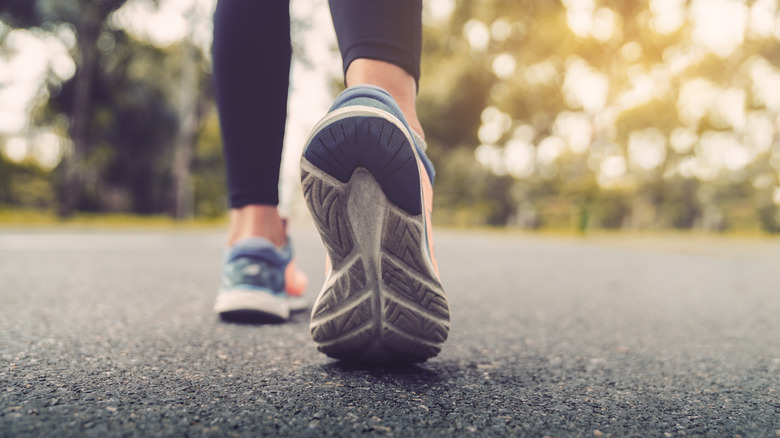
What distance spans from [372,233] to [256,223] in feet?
1.93

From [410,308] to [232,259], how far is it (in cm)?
61

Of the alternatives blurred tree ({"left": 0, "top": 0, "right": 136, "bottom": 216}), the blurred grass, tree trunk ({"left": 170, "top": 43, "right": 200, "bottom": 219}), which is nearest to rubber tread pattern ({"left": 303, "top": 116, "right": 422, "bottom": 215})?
the blurred grass

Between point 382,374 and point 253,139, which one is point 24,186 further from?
point 382,374

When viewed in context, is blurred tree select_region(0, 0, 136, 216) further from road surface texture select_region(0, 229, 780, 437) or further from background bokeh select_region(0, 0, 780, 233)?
road surface texture select_region(0, 229, 780, 437)

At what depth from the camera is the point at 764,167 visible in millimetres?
15320

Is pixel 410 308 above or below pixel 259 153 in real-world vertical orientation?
below

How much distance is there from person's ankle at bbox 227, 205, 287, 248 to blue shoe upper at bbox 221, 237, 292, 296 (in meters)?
0.02

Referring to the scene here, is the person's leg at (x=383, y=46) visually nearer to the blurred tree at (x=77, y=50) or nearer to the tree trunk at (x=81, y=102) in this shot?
the blurred tree at (x=77, y=50)

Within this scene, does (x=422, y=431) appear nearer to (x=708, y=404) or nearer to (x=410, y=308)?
(x=410, y=308)

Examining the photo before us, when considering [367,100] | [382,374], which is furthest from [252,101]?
[382,374]

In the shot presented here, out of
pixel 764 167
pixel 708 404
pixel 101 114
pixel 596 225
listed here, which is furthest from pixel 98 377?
pixel 764 167

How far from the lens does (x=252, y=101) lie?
1.22 metres

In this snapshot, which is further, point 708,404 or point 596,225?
point 596,225

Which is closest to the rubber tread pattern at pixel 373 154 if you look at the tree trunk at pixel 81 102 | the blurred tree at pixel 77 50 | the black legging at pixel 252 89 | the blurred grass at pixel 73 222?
the black legging at pixel 252 89
